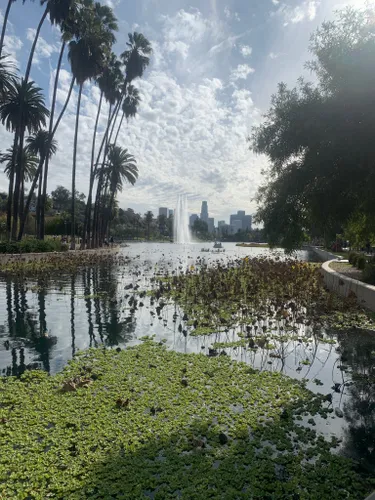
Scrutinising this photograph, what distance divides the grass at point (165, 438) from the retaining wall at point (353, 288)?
6.82m

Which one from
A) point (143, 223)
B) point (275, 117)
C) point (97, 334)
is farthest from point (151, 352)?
point (143, 223)

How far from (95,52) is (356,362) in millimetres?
34574

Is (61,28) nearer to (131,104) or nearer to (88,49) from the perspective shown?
(88,49)

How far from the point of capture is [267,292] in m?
14.2

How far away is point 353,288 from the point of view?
43.4 ft

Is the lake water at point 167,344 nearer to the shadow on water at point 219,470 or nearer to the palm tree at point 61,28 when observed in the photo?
the shadow on water at point 219,470

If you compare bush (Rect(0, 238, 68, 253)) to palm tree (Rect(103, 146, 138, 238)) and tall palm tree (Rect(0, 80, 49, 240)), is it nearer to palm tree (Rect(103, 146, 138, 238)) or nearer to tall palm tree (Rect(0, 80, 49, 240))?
tall palm tree (Rect(0, 80, 49, 240))

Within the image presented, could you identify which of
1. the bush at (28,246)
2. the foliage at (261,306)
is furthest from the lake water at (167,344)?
the bush at (28,246)

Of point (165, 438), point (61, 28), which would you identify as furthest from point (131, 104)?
point (165, 438)

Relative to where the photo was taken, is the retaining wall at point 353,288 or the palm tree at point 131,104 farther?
the palm tree at point 131,104

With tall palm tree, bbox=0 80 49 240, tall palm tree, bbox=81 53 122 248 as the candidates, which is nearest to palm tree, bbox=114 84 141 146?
tall palm tree, bbox=81 53 122 248

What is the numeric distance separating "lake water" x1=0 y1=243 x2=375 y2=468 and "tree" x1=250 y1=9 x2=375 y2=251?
261 cm

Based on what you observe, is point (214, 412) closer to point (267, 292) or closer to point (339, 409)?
point (339, 409)

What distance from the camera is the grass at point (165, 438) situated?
342 cm
